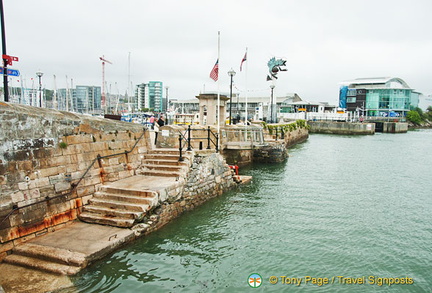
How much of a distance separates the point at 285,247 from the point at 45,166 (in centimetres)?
687

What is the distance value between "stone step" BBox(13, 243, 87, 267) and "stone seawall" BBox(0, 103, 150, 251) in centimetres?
35

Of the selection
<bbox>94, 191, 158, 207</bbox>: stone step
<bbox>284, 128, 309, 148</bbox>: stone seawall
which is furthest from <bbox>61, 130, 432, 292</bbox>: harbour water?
<bbox>284, 128, 309, 148</bbox>: stone seawall

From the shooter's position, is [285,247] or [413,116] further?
[413,116]

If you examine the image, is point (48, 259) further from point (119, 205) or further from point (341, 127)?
point (341, 127)

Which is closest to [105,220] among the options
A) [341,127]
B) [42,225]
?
[42,225]

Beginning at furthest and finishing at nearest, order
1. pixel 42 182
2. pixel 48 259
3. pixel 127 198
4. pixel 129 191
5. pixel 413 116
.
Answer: pixel 413 116 → pixel 129 191 → pixel 127 198 → pixel 42 182 → pixel 48 259

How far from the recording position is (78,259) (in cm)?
638

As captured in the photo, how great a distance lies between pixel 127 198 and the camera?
349 inches

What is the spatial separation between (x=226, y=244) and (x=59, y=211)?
15.2 feet

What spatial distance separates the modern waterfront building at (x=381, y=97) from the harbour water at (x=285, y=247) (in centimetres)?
A: 8847

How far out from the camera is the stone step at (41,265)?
6.16 m

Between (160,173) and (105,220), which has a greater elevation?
(160,173)

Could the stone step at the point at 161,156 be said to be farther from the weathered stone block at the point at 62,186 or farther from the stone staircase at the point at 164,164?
the weathered stone block at the point at 62,186

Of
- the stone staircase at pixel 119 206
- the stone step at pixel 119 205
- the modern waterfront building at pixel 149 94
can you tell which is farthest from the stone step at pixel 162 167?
the modern waterfront building at pixel 149 94
